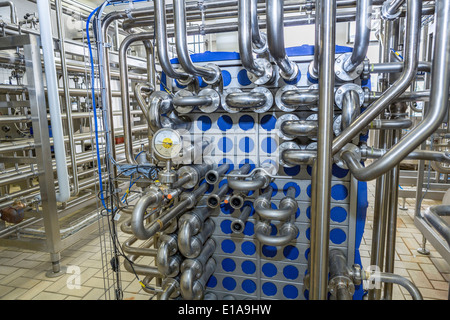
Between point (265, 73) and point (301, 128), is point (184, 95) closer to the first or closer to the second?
point (265, 73)

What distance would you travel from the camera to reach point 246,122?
188 centimetres

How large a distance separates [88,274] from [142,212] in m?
1.82

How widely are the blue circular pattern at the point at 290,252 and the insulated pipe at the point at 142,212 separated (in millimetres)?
896

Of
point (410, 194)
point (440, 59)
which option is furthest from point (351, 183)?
point (410, 194)

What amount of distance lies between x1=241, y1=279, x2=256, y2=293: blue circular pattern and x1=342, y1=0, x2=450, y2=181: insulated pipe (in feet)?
4.46

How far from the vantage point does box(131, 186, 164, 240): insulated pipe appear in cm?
133

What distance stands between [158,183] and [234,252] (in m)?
0.74

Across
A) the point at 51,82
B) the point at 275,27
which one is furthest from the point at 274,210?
the point at 51,82

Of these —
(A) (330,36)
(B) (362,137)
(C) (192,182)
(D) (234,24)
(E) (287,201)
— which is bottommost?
(E) (287,201)

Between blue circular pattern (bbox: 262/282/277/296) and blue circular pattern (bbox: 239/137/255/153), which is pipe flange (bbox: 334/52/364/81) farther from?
blue circular pattern (bbox: 262/282/277/296)

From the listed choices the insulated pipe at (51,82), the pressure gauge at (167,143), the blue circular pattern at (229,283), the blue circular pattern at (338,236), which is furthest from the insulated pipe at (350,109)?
the insulated pipe at (51,82)

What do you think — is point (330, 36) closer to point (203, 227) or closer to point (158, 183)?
point (158, 183)

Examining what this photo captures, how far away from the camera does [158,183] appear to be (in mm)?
1648

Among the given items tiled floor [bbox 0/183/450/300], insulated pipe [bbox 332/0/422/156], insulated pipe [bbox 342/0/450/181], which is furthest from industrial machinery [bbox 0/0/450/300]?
tiled floor [bbox 0/183/450/300]
